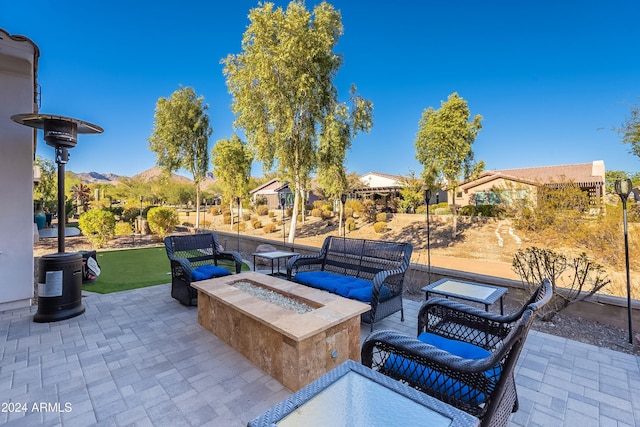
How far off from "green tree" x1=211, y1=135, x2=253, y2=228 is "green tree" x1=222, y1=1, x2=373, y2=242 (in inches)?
Answer: 275

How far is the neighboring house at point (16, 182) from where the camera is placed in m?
3.96

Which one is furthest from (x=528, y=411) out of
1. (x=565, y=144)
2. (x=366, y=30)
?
(x=565, y=144)

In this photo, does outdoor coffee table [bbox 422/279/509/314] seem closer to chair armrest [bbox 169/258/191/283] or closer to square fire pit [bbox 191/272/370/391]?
square fire pit [bbox 191/272/370/391]

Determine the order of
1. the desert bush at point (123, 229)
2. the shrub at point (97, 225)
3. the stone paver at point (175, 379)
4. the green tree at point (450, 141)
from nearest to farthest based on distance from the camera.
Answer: the stone paver at point (175, 379) < the shrub at point (97, 225) < the desert bush at point (123, 229) < the green tree at point (450, 141)

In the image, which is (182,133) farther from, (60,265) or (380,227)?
(60,265)

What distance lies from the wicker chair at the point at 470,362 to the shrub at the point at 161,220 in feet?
38.4

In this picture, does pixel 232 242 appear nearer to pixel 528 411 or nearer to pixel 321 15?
pixel 321 15

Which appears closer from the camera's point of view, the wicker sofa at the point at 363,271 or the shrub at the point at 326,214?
the wicker sofa at the point at 363,271

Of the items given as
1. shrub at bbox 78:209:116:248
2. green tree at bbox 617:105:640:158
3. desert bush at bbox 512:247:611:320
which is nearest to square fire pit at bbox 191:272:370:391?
desert bush at bbox 512:247:611:320

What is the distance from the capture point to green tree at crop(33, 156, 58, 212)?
1820 cm

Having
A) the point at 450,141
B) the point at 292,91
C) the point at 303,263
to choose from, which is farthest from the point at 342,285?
the point at 450,141

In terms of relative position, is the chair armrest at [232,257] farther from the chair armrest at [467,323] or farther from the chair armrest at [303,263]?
the chair armrest at [467,323]

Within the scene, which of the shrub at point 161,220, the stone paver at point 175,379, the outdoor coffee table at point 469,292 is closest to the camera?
the stone paver at point 175,379

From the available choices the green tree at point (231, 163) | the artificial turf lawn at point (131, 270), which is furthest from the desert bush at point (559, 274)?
the green tree at point (231, 163)
